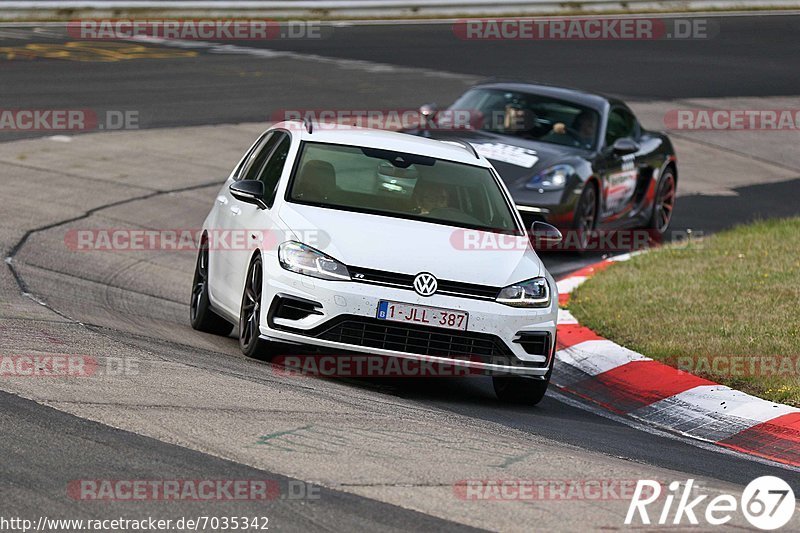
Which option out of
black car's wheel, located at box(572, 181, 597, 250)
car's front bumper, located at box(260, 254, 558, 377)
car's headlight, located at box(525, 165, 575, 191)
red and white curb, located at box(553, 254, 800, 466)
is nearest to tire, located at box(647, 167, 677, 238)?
black car's wheel, located at box(572, 181, 597, 250)

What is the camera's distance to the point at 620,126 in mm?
15539

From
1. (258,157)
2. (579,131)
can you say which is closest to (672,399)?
(258,157)

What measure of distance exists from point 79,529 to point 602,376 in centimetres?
512

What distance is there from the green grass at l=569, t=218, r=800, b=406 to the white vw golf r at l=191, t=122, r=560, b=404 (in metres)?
1.36

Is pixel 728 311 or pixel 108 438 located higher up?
pixel 108 438

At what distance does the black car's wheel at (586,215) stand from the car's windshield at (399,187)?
4627mm

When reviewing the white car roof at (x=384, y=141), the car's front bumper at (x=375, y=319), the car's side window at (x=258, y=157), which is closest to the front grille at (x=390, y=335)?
the car's front bumper at (x=375, y=319)

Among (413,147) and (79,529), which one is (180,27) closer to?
(413,147)

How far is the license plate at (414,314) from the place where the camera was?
26.2 ft

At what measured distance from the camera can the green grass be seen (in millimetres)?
9359

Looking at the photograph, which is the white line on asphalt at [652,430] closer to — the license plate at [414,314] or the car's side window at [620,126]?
the license plate at [414,314]

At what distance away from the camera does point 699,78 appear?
90.9ft

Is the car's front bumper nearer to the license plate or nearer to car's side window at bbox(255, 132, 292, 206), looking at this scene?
the license plate

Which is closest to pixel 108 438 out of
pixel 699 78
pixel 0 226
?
pixel 0 226
